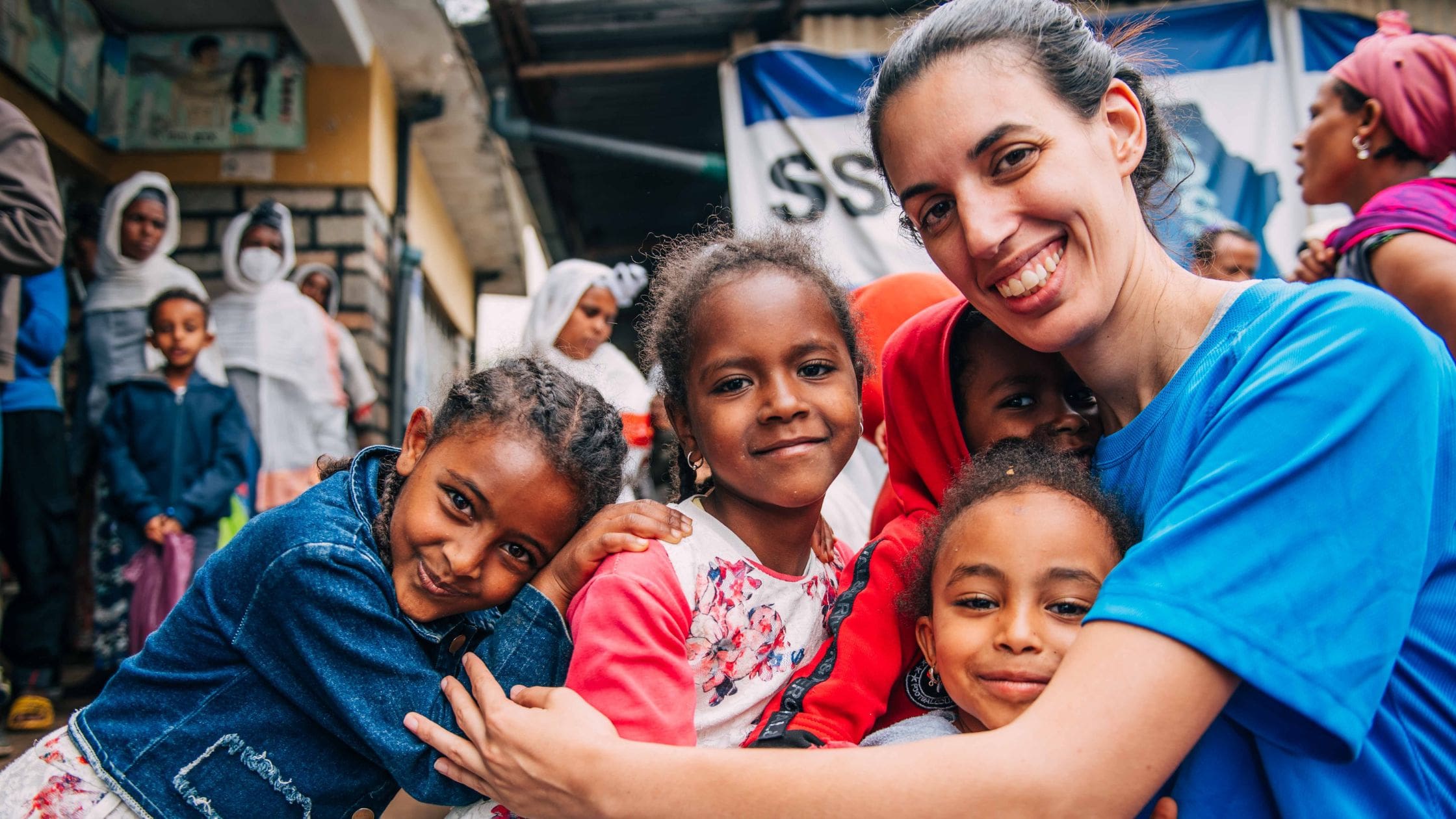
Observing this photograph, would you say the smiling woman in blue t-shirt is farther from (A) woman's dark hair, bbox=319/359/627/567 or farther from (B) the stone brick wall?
(B) the stone brick wall

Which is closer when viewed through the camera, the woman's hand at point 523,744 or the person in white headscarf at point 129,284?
the woman's hand at point 523,744

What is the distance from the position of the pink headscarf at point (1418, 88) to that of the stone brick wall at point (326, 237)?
4808mm

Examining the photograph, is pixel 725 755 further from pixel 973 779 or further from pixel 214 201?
pixel 214 201

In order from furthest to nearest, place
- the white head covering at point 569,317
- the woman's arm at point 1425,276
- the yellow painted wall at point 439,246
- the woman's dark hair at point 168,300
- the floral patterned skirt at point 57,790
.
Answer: the yellow painted wall at point 439,246
the white head covering at point 569,317
the woman's dark hair at point 168,300
the woman's arm at point 1425,276
the floral patterned skirt at point 57,790

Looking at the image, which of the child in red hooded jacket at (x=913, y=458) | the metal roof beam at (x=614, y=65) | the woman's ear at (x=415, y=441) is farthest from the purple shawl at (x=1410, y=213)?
the metal roof beam at (x=614, y=65)

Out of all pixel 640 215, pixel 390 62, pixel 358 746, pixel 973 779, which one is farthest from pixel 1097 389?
pixel 640 215

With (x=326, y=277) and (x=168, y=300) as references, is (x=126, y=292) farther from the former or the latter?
(x=326, y=277)

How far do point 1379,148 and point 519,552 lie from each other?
8.00 feet

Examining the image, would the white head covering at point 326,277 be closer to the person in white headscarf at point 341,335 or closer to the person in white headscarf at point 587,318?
the person in white headscarf at point 341,335

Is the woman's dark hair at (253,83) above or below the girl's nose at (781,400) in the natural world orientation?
above

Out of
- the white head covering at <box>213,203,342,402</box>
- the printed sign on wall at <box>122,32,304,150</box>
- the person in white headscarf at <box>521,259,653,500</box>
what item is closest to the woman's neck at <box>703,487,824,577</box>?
the person in white headscarf at <box>521,259,653,500</box>

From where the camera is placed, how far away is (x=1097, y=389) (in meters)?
1.60

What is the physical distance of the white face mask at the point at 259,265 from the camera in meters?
5.07

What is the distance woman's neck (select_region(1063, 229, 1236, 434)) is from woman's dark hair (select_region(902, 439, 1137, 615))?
138 mm
